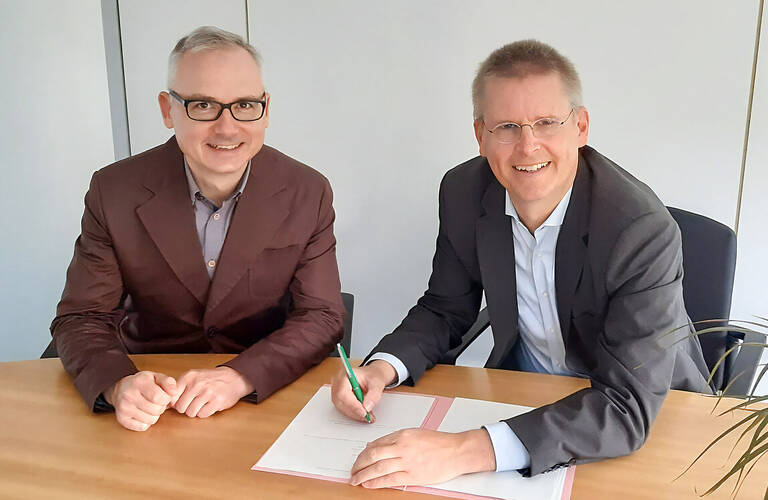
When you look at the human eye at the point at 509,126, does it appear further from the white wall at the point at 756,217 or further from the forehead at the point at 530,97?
the white wall at the point at 756,217

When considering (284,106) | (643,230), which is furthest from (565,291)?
(284,106)

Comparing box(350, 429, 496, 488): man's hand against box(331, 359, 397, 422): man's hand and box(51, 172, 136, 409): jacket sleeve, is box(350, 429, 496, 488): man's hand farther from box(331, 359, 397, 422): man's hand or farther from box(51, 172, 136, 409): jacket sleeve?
box(51, 172, 136, 409): jacket sleeve

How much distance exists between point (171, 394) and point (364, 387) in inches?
16.1

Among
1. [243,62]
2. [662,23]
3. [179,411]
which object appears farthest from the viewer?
[662,23]

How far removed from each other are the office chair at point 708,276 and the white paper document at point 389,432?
1.44 ft

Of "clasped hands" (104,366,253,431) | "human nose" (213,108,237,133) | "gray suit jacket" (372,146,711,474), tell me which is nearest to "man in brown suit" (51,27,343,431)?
"human nose" (213,108,237,133)

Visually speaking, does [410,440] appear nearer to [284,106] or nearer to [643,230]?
[643,230]

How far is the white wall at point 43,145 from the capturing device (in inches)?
123

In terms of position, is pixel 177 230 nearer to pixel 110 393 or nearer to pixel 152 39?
pixel 110 393

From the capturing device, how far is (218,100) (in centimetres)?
196

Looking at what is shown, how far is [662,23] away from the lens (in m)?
2.71

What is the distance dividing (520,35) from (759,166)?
1001mm

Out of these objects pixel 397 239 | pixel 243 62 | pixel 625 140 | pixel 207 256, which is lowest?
pixel 397 239

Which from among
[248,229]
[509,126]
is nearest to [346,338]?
[248,229]
